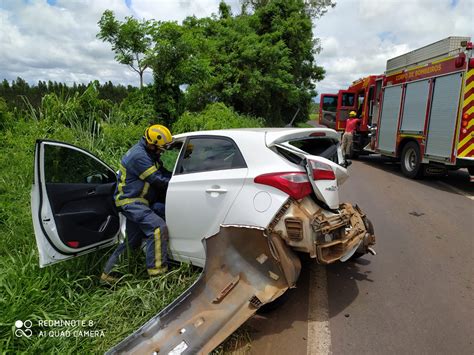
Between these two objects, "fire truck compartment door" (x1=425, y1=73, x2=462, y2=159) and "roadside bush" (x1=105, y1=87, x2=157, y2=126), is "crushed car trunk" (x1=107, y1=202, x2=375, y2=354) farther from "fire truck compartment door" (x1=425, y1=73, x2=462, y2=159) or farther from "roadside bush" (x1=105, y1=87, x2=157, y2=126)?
"roadside bush" (x1=105, y1=87, x2=157, y2=126)

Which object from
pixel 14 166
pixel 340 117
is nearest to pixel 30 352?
pixel 14 166

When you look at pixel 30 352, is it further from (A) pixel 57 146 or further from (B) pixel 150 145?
(B) pixel 150 145

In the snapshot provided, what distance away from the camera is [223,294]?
2830 mm

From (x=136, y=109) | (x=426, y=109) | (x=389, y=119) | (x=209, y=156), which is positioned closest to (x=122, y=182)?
(x=209, y=156)

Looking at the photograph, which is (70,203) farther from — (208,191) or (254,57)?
(254,57)

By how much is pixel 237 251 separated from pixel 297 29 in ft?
63.9

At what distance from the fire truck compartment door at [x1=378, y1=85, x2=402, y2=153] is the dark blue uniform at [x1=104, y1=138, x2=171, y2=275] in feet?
28.2

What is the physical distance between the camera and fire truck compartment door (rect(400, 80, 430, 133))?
875 cm

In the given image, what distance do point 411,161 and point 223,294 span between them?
838cm

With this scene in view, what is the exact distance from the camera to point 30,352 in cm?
254

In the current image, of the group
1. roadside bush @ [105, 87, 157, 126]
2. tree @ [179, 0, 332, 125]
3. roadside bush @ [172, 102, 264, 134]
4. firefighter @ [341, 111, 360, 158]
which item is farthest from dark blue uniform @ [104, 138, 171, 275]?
tree @ [179, 0, 332, 125]

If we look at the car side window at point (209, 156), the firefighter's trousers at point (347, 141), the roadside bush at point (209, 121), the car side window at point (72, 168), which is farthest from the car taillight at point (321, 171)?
the firefighter's trousers at point (347, 141)

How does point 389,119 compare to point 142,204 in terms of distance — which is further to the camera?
point 389,119

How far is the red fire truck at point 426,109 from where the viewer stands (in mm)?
7508
